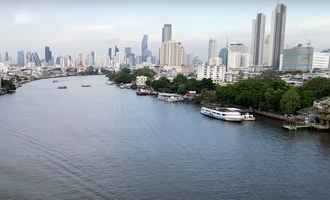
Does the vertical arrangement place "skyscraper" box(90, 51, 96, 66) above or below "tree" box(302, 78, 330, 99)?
above

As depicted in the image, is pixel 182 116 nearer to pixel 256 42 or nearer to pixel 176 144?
pixel 176 144

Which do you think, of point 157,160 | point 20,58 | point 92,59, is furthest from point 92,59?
point 157,160

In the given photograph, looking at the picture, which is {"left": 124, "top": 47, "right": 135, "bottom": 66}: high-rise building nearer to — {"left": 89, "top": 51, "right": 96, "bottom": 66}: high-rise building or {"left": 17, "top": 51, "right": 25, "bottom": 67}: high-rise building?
{"left": 89, "top": 51, "right": 96, "bottom": 66}: high-rise building

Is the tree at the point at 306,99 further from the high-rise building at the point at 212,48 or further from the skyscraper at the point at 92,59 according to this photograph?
the skyscraper at the point at 92,59

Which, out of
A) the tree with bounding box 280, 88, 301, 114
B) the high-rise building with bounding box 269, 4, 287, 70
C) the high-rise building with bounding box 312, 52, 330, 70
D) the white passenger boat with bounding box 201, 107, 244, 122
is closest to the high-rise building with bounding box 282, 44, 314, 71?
the high-rise building with bounding box 312, 52, 330, 70

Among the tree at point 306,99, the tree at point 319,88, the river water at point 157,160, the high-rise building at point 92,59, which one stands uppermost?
the high-rise building at point 92,59

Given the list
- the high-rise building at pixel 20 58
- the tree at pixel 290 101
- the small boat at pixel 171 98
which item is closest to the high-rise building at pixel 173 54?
the small boat at pixel 171 98

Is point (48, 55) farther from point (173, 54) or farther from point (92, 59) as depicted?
point (173, 54)
